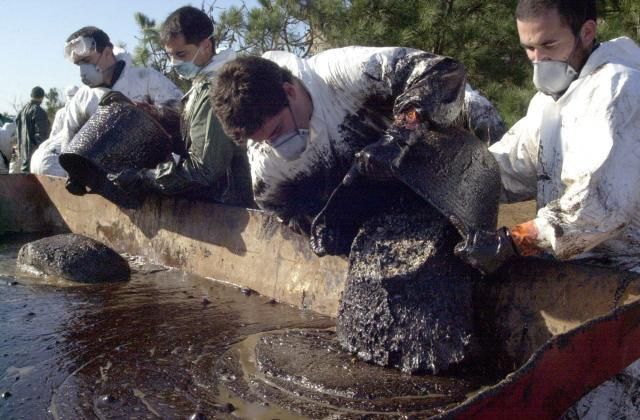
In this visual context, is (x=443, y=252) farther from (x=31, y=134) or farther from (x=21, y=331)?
(x=31, y=134)

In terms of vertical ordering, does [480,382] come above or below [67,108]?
below

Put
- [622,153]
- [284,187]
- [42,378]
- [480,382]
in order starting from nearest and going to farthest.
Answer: [622,153]
[480,382]
[42,378]
[284,187]

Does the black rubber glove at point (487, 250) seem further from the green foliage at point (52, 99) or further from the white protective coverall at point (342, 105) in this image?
the green foliage at point (52, 99)

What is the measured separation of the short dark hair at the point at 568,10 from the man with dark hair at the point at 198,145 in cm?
251

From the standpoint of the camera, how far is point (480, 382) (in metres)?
2.94

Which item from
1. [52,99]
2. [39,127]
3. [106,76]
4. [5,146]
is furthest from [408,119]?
[52,99]

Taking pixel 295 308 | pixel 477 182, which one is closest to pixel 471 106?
pixel 477 182

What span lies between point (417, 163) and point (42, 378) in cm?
189

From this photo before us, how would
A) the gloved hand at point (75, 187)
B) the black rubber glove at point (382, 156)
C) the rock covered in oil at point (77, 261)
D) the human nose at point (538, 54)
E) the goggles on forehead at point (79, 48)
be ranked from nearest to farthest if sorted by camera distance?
the human nose at point (538, 54) < the black rubber glove at point (382, 156) < the rock covered in oil at point (77, 261) < the gloved hand at point (75, 187) < the goggles on forehead at point (79, 48)

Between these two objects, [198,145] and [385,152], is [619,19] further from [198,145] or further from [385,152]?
[385,152]

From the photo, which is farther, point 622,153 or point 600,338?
point 622,153

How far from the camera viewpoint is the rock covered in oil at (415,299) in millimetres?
2967

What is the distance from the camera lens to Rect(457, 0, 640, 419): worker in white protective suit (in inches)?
95.7

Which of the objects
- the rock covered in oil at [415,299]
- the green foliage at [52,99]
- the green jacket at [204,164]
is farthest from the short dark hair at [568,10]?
the green foliage at [52,99]
